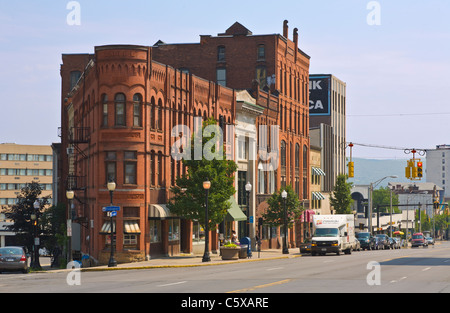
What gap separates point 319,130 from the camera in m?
106

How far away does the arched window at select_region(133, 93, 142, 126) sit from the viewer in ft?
163

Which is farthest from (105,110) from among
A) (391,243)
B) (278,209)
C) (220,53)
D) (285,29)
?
(391,243)

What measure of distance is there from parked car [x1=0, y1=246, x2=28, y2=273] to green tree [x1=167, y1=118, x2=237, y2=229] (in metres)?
13.6

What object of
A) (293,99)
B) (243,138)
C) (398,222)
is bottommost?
(398,222)

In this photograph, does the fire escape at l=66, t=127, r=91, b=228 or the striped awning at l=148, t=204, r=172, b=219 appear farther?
the fire escape at l=66, t=127, r=91, b=228

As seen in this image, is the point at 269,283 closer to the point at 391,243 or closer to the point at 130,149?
the point at 130,149

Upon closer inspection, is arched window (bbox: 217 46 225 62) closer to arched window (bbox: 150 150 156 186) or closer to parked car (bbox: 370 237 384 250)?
parked car (bbox: 370 237 384 250)

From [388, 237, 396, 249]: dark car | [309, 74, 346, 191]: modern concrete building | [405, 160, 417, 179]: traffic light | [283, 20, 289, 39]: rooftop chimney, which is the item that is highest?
[283, 20, 289, 39]: rooftop chimney

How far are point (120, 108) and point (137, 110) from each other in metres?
1.13

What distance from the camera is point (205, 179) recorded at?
50.7 meters

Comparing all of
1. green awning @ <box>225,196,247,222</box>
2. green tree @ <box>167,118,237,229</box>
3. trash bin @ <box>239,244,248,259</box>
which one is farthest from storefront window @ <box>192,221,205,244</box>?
trash bin @ <box>239,244,248,259</box>

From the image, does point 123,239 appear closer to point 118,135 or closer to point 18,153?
point 118,135
